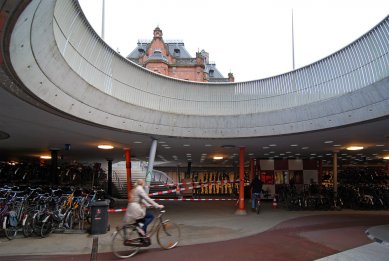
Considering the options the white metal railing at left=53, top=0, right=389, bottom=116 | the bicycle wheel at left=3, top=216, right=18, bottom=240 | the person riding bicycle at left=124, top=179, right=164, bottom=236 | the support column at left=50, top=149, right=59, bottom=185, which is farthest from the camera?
the support column at left=50, top=149, right=59, bottom=185

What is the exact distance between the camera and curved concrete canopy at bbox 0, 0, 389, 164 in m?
7.21

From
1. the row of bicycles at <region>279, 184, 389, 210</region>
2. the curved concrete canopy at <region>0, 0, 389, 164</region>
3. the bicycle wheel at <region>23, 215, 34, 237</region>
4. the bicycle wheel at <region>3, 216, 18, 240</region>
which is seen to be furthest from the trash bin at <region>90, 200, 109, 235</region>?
the row of bicycles at <region>279, 184, 389, 210</region>

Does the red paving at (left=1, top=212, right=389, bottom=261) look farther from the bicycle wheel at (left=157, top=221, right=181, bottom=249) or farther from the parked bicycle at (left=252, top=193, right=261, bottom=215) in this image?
the parked bicycle at (left=252, top=193, right=261, bottom=215)

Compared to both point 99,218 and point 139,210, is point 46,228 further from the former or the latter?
point 139,210

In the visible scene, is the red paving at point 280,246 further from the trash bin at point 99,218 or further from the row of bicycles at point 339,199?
the row of bicycles at point 339,199

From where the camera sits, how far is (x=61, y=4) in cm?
738

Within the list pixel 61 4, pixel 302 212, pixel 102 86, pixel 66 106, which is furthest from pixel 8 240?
pixel 302 212

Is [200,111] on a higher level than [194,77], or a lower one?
lower

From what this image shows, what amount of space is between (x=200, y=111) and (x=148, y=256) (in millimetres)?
8065

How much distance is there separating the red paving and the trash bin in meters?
2.09

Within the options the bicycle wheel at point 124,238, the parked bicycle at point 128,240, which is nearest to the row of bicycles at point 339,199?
the parked bicycle at point 128,240

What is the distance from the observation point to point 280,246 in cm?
869

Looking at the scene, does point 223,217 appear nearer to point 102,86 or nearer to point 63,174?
point 102,86

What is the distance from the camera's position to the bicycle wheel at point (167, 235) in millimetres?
8202
